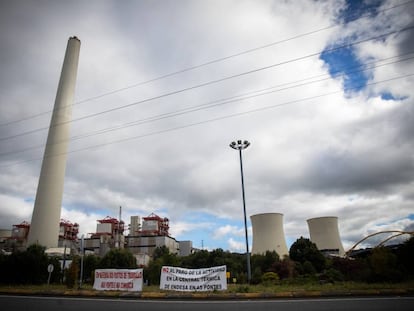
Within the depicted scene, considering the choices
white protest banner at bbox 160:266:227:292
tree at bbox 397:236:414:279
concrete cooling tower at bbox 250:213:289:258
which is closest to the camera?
white protest banner at bbox 160:266:227:292

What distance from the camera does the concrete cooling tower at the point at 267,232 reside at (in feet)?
128

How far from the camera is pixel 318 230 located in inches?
1815

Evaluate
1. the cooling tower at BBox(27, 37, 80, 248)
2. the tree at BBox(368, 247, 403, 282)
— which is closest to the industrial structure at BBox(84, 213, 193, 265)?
the cooling tower at BBox(27, 37, 80, 248)

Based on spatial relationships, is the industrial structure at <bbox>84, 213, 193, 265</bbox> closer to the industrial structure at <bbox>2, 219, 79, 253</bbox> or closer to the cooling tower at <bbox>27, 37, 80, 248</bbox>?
the industrial structure at <bbox>2, 219, 79, 253</bbox>

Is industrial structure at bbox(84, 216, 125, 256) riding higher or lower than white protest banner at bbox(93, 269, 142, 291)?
higher

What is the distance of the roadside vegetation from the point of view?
54.5ft

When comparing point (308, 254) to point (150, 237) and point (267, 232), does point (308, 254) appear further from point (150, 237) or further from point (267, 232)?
point (150, 237)

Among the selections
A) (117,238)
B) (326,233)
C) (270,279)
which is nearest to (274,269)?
(270,279)

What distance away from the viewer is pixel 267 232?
3912 cm

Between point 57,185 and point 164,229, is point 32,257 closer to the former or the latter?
point 57,185

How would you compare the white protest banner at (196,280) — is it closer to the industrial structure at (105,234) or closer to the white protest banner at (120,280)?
the white protest banner at (120,280)

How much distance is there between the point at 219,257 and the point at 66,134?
35090 millimetres

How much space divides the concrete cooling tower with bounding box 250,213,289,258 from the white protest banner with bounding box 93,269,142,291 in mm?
26291

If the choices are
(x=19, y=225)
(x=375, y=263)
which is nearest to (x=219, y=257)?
(x=375, y=263)
